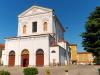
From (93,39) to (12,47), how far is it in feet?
63.5

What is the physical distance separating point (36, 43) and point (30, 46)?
1494 mm

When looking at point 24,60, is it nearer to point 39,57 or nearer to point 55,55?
point 39,57

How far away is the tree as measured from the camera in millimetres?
31391

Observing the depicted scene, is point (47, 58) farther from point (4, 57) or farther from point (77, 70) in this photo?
point (77, 70)

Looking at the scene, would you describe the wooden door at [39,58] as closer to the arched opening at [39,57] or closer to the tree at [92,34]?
the arched opening at [39,57]

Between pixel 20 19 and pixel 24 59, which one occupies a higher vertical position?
pixel 20 19

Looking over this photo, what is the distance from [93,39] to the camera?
3219cm

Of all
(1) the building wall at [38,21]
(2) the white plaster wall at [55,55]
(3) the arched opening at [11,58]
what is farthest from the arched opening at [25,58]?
(1) the building wall at [38,21]

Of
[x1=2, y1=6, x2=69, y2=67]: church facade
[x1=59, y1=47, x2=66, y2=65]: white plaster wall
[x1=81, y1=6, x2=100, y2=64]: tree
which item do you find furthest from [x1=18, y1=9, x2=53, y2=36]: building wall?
[x1=81, y1=6, x2=100, y2=64]: tree

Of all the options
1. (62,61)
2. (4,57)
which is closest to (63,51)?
(62,61)

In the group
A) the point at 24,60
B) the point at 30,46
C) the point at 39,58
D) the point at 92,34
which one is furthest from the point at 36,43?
the point at 92,34

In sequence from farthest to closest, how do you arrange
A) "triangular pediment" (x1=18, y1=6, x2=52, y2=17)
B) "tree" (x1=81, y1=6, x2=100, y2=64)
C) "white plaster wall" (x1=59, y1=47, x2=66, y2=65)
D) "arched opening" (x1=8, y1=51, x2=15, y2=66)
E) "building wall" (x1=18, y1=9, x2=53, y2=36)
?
"triangular pediment" (x1=18, y1=6, x2=52, y2=17) → "building wall" (x1=18, y1=9, x2=53, y2=36) → "arched opening" (x1=8, y1=51, x2=15, y2=66) → "white plaster wall" (x1=59, y1=47, x2=66, y2=65) → "tree" (x1=81, y1=6, x2=100, y2=64)

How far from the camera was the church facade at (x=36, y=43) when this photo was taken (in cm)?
4172

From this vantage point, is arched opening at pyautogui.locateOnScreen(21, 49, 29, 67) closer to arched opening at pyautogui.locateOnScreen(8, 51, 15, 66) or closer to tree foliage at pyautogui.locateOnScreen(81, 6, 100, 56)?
arched opening at pyautogui.locateOnScreen(8, 51, 15, 66)
